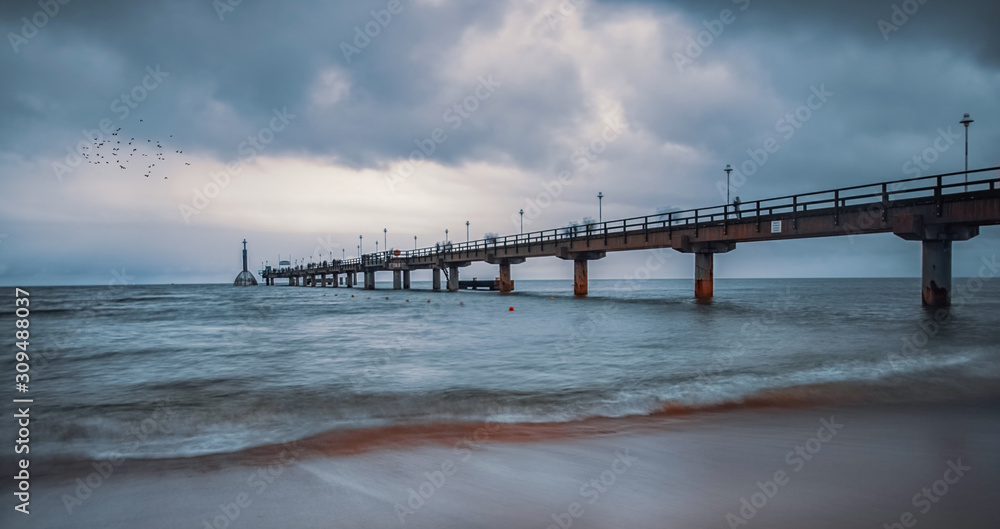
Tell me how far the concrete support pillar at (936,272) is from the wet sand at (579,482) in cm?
2450

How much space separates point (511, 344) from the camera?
18.3 meters

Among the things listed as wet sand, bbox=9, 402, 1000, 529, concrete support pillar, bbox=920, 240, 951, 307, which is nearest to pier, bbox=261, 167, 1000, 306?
concrete support pillar, bbox=920, 240, 951, 307

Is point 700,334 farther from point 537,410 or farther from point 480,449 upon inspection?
point 480,449

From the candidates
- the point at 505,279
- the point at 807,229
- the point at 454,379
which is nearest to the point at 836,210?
the point at 807,229

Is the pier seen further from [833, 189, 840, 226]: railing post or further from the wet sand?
the wet sand

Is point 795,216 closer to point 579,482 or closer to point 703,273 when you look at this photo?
point 703,273

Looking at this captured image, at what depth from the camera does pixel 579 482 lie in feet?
16.7

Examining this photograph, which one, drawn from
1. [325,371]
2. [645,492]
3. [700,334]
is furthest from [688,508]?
[700,334]

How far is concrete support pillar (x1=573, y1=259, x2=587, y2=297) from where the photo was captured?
53375 millimetres

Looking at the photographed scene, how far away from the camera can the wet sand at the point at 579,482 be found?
14.2 feet

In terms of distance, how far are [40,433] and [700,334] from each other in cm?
1902

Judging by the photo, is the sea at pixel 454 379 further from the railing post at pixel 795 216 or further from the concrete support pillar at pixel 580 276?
the concrete support pillar at pixel 580 276

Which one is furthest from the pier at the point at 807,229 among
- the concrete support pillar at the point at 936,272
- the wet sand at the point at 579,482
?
the wet sand at the point at 579,482

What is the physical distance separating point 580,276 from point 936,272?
3136 centimetres
